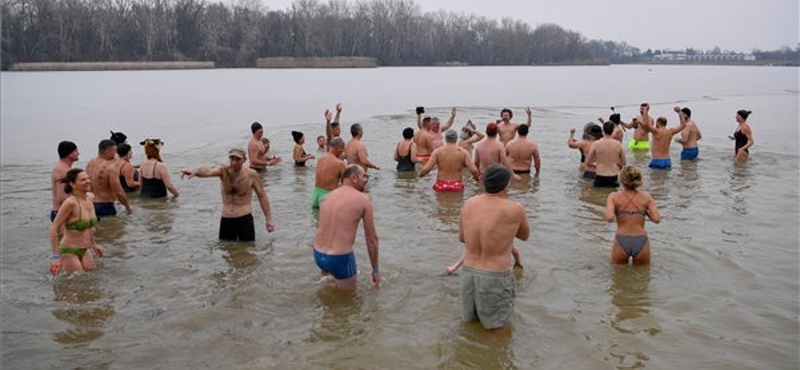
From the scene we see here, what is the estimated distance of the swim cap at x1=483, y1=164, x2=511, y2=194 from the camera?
5090mm

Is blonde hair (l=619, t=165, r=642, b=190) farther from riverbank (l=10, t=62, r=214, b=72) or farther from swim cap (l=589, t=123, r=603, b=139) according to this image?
riverbank (l=10, t=62, r=214, b=72)

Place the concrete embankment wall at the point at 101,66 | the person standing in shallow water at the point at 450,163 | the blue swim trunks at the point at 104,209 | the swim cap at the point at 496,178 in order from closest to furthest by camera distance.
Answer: the swim cap at the point at 496,178, the blue swim trunks at the point at 104,209, the person standing in shallow water at the point at 450,163, the concrete embankment wall at the point at 101,66

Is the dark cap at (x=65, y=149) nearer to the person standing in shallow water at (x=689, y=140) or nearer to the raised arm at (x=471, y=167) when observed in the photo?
the raised arm at (x=471, y=167)

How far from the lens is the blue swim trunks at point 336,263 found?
607cm

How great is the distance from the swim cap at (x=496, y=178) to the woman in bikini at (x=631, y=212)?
206cm

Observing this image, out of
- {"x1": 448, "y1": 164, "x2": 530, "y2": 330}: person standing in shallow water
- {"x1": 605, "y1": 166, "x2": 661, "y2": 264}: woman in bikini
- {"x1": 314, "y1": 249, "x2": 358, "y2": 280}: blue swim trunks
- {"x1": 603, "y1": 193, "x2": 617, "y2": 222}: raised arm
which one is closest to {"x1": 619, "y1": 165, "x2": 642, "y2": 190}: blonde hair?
{"x1": 605, "y1": 166, "x2": 661, "y2": 264}: woman in bikini

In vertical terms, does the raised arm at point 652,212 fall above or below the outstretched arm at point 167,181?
above

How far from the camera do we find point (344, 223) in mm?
5953

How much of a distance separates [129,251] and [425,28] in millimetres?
120012

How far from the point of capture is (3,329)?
19.1 feet

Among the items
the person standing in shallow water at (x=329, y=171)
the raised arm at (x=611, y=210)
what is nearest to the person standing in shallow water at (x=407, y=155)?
the person standing in shallow water at (x=329, y=171)

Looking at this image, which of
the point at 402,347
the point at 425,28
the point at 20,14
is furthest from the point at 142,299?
the point at 425,28

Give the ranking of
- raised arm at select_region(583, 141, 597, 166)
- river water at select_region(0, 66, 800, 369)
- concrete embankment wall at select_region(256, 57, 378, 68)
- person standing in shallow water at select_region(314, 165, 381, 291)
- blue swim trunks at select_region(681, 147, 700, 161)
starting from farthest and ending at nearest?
1. concrete embankment wall at select_region(256, 57, 378, 68)
2. blue swim trunks at select_region(681, 147, 700, 161)
3. raised arm at select_region(583, 141, 597, 166)
4. person standing in shallow water at select_region(314, 165, 381, 291)
5. river water at select_region(0, 66, 800, 369)

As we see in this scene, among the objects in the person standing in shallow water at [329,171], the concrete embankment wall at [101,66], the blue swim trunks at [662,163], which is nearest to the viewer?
the person standing in shallow water at [329,171]
